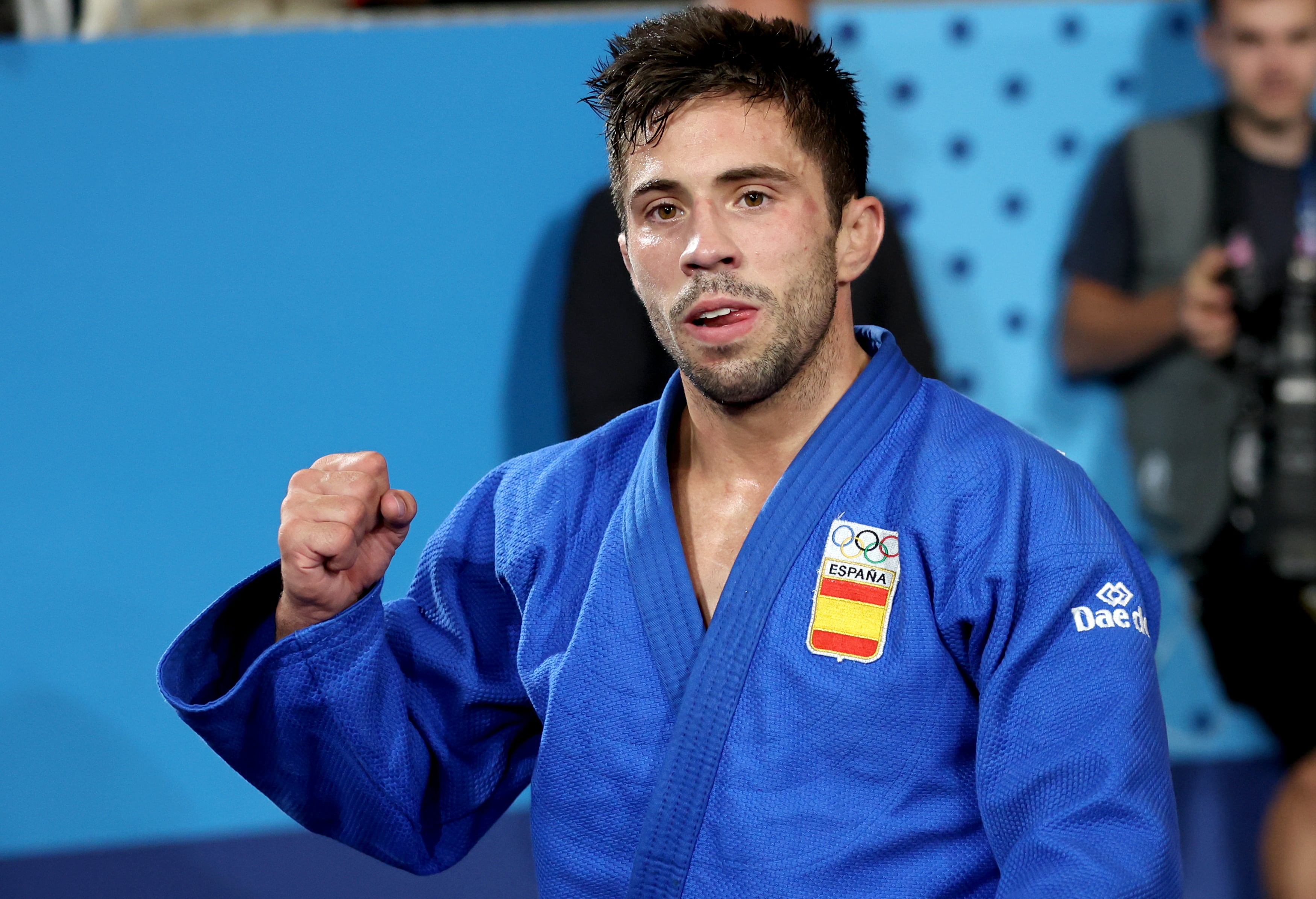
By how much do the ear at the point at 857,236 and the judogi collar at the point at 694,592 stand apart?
Answer: 90 mm

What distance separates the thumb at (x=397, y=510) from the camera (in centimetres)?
143

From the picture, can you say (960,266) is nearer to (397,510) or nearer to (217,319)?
(217,319)

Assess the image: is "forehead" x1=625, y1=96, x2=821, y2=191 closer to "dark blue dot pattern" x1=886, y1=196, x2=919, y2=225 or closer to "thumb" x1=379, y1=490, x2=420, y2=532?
"thumb" x1=379, y1=490, x2=420, y2=532

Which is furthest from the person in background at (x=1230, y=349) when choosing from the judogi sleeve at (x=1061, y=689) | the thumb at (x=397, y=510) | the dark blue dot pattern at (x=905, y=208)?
the thumb at (x=397, y=510)

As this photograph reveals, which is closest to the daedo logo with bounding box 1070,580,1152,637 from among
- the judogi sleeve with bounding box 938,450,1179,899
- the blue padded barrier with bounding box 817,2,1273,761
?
the judogi sleeve with bounding box 938,450,1179,899

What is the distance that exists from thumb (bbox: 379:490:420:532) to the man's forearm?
5.64 ft

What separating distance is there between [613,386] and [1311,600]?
147cm

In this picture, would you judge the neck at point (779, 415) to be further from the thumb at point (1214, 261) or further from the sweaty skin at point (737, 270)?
the thumb at point (1214, 261)

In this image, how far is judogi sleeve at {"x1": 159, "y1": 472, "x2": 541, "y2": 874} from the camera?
4.70ft

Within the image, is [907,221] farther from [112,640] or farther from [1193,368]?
[112,640]

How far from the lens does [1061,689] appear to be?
1211 mm

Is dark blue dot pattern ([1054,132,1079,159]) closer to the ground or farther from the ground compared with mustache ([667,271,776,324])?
farther from the ground

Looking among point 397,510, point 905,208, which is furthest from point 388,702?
point 905,208

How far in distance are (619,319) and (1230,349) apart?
49.9 inches
